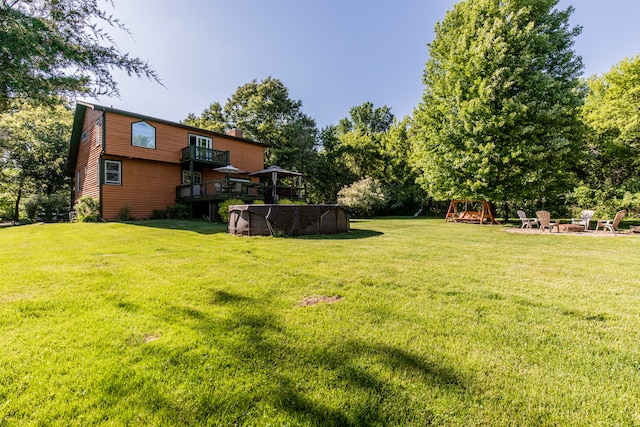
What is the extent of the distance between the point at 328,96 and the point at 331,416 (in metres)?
32.9

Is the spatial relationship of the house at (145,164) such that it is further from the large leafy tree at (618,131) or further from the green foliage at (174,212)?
the large leafy tree at (618,131)

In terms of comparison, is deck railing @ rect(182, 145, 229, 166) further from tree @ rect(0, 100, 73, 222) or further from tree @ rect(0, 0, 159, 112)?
tree @ rect(0, 0, 159, 112)

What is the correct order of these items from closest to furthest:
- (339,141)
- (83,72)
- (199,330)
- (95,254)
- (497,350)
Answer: (497,350) → (199,330) → (83,72) → (95,254) → (339,141)

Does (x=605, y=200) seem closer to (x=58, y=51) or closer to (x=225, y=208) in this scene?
(x=225, y=208)

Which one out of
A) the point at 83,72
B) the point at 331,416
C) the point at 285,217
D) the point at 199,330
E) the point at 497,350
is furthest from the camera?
the point at 285,217

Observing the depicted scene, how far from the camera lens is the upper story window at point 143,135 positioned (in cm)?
1580

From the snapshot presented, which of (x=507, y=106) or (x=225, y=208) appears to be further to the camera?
(x=225, y=208)

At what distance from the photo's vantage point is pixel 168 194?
688 inches

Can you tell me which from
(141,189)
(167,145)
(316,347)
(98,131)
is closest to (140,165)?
(141,189)

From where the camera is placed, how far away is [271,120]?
27.8 meters

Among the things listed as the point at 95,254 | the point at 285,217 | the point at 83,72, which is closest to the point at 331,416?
the point at 83,72

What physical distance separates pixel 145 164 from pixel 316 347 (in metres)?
18.2

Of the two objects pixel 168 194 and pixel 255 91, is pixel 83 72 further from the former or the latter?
pixel 255 91

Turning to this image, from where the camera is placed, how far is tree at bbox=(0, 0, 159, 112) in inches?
125
